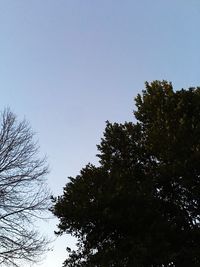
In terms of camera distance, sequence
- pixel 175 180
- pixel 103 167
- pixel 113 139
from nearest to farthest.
Answer: pixel 175 180 < pixel 103 167 < pixel 113 139

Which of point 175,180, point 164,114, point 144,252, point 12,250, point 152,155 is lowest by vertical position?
point 144,252

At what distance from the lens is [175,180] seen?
67.1 ft

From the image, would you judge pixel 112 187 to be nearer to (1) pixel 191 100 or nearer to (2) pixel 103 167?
(2) pixel 103 167

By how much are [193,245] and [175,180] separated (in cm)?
279

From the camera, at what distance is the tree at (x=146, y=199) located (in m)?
18.7

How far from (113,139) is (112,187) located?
13.8ft

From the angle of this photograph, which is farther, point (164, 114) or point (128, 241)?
point (164, 114)

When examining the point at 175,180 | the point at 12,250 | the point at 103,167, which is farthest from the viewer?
the point at 103,167

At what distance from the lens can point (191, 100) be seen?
2241cm

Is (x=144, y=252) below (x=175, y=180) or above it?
below

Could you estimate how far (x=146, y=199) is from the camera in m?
19.3

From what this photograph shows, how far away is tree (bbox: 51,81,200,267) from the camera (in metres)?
18.7

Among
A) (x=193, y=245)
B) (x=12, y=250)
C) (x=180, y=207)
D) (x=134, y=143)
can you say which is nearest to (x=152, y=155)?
(x=134, y=143)

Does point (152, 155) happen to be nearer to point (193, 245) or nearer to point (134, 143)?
point (134, 143)
